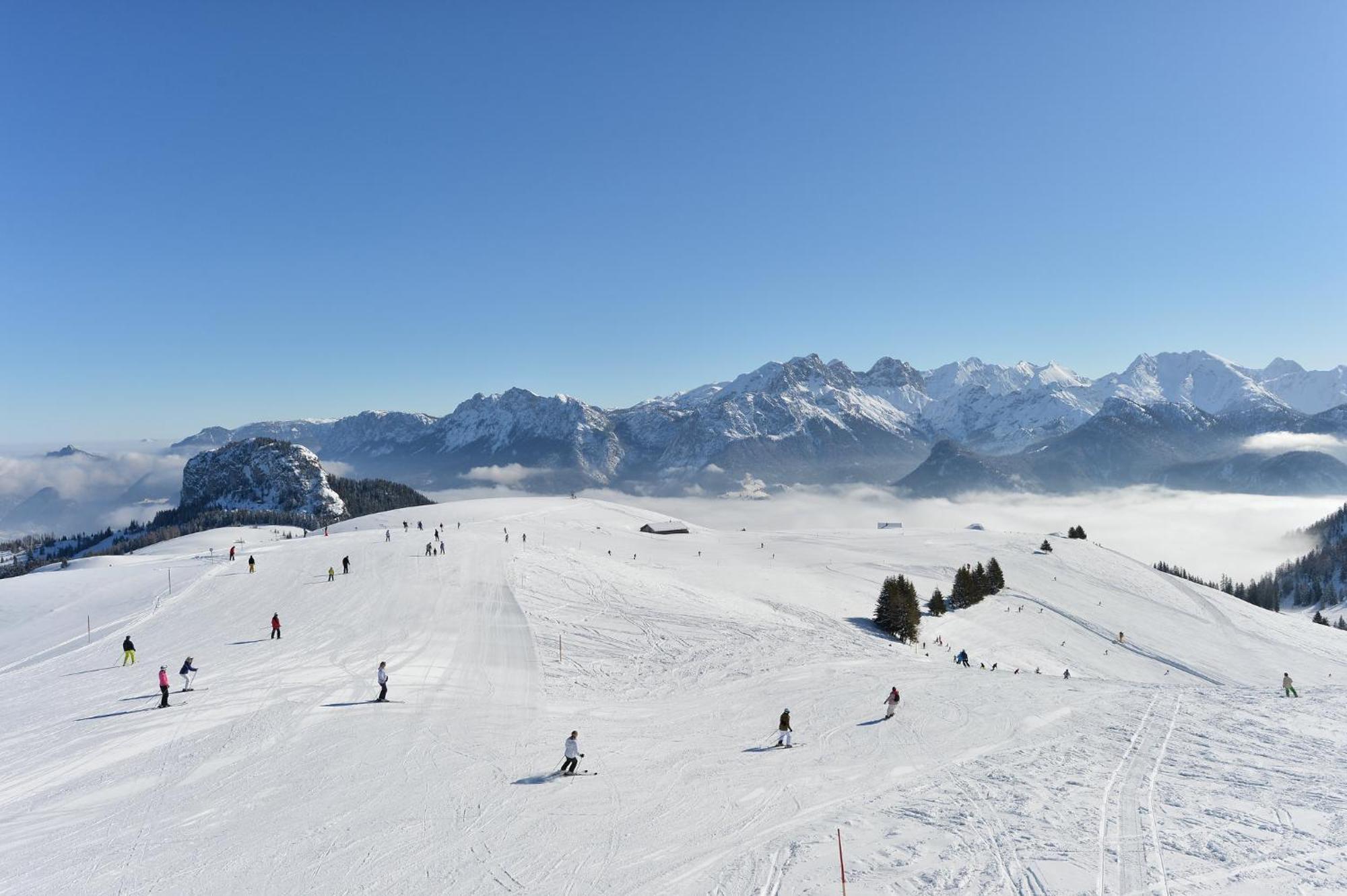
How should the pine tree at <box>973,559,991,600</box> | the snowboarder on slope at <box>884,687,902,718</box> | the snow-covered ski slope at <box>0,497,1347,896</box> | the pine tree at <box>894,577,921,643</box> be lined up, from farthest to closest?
the pine tree at <box>973,559,991,600</box> < the pine tree at <box>894,577,921,643</box> < the snowboarder on slope at <box>884,687,902,718</box> < the snow-covered ski slope at <box>0,497,1347,896</box>

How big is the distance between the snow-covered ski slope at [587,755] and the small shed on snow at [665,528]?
39.8m

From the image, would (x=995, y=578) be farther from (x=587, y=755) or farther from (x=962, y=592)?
(x=587, y=755)

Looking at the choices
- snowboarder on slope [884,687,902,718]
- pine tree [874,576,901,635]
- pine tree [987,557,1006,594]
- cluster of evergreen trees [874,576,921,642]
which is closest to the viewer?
snowboarder on slope [884,687,902,718]

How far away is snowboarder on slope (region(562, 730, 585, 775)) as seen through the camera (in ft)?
59.8

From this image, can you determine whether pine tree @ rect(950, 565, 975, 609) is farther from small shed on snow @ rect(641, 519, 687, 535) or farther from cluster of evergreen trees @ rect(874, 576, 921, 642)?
small shed on snow @ rect(641, 519, 687, 535)

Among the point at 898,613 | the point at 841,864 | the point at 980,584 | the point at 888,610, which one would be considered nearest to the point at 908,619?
the point at 898,613

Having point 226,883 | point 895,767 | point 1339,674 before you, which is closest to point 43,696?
point 226,883

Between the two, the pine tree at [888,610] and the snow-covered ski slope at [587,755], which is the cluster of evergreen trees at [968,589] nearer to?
the pine tree at [888,610]

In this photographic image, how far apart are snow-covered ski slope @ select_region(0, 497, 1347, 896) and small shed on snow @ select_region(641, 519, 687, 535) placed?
131 ft

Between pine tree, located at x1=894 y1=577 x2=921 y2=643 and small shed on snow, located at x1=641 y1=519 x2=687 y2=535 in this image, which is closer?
pine tree, located at x1=894 y1=577 x2=921 y2=643

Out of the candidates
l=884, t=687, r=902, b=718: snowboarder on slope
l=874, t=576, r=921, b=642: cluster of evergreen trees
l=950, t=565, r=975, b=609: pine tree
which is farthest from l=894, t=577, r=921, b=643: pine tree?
l=884, t=687, r=902, b=718: snowboarder on slope

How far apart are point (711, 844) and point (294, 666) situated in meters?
22.7

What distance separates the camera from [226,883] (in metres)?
12.9

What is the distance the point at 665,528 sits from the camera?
90.5m
